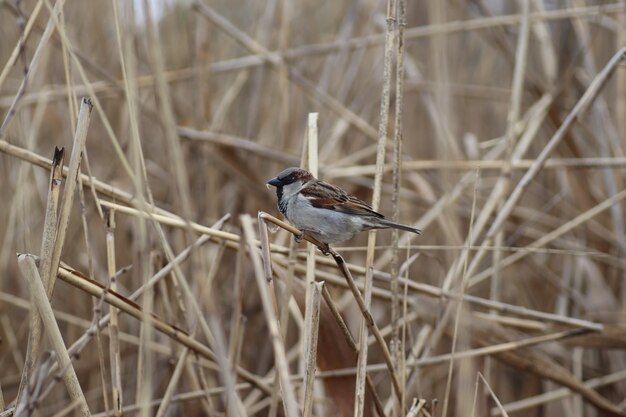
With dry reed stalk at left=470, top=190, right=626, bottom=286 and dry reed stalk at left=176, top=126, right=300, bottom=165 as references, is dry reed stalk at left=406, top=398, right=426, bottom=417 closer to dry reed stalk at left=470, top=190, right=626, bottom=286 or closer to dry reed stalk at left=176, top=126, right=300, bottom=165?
dry reed stalk at left=470, top=190, right=626, bottom=286

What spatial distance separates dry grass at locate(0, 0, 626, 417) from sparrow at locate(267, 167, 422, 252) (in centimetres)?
8

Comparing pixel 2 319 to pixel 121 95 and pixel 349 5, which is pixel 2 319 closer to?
pixel 121 95

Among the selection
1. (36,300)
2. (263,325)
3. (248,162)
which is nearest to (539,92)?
(248,162)

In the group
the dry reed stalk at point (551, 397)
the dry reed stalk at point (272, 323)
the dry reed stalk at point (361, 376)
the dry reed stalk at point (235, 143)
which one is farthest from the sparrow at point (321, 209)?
the dry reed stalk at point (551, 397)

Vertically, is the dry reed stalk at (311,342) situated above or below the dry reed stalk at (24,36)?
below

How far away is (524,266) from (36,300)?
2.71 m

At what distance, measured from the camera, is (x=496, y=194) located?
8.84ft

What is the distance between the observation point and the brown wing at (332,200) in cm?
203

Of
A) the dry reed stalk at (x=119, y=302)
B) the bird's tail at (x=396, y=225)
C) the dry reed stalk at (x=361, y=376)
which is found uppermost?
the bird's tail at (x=396, y=225)

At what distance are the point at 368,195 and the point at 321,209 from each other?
146cm

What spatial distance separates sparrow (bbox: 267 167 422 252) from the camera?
198cm

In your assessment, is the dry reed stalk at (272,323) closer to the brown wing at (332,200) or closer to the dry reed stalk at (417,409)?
the dry reed stalk at (417,409)

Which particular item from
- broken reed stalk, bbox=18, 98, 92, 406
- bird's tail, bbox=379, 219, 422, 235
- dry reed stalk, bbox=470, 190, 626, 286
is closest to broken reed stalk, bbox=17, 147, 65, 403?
broken reed stalk, bbox=18, 98, 92, 406

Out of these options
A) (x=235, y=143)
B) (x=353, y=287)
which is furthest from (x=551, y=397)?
(x=235, y=143)
